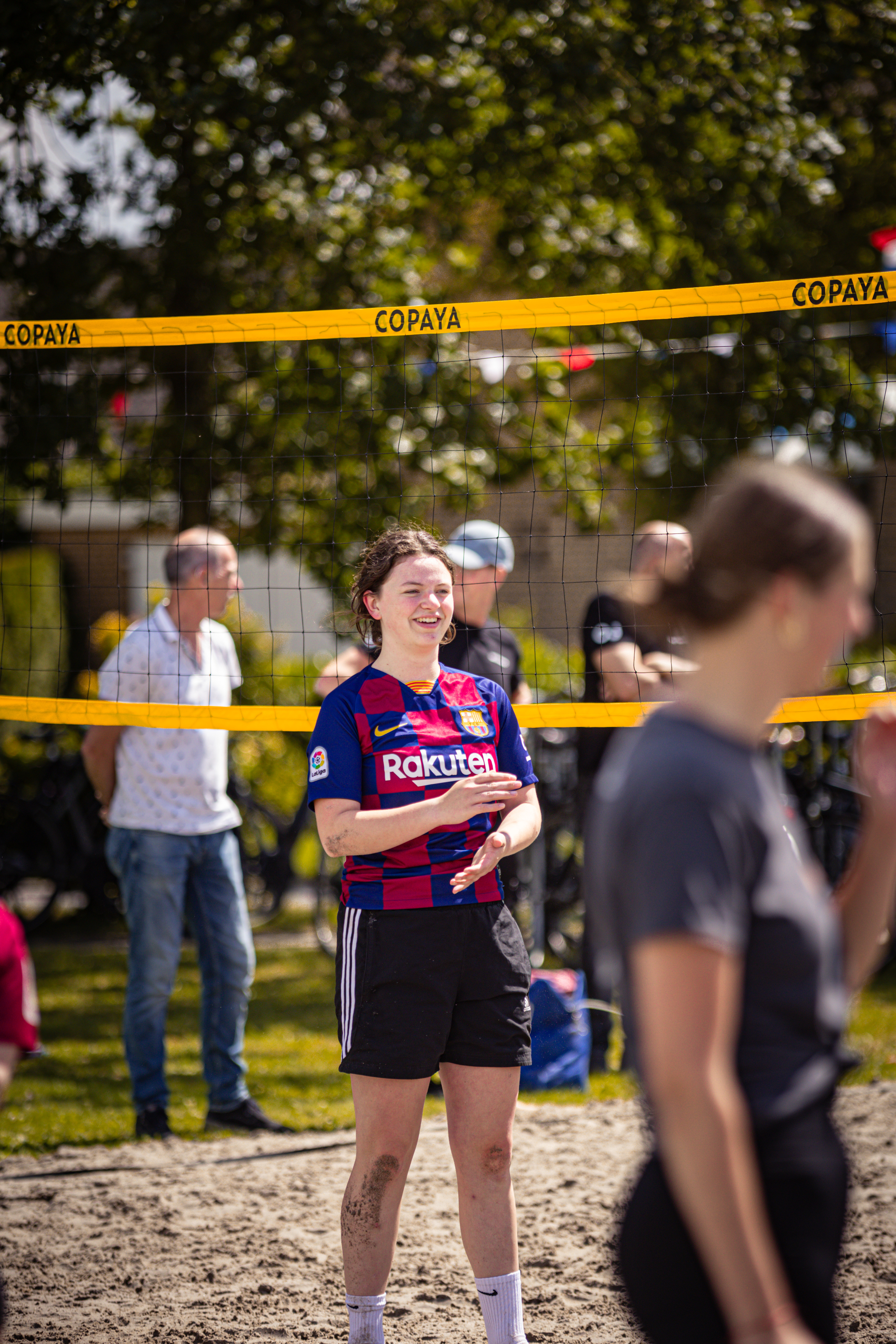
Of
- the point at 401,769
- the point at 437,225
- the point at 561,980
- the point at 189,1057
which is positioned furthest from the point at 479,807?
the point at 437,225

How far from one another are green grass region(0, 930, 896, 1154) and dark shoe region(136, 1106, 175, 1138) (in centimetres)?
10

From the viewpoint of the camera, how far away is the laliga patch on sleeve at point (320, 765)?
274cm

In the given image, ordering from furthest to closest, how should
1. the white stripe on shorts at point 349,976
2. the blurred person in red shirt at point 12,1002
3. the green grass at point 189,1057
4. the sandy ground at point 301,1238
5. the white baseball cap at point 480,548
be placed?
the green grass at point 189,1057 < the white baseball cap at point 480,548 < the sandy ground at point 301,1238 < the white stripe on shorts at point 349,976 < the blurred person in red shirt at point 12,1002

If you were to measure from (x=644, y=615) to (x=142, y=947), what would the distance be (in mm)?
3802

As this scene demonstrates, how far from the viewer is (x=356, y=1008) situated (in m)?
2.76

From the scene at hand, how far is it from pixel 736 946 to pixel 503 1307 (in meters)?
1.79

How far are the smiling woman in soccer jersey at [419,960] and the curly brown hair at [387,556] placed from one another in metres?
0.17

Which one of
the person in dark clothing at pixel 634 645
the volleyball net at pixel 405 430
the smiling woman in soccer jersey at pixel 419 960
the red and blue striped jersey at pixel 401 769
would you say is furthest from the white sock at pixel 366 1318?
the volleyball net at pixel 405 430

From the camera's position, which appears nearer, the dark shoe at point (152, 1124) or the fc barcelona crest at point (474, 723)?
the fc barcelona crest at point (474, 723)

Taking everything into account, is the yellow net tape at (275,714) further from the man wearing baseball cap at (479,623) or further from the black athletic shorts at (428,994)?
the black athletic shorts at (428,994)

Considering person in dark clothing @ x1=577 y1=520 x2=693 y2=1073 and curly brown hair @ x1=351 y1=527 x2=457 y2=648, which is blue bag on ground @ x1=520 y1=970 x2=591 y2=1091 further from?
curly brown hair @ x1=351 y1=527 x2=457 y2=648

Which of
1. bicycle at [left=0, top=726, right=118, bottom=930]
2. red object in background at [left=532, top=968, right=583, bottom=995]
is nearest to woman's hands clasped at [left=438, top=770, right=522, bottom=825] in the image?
red object in background at [left=532, top=968, right=583, bottom=995]

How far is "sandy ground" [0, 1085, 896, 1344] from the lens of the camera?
10.7ft

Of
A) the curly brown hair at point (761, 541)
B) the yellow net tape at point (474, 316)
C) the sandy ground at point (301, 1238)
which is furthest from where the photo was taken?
the yellow net tape at point (474, 316)
